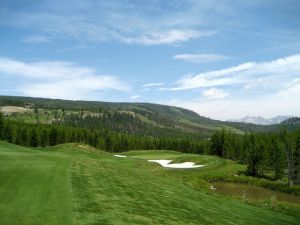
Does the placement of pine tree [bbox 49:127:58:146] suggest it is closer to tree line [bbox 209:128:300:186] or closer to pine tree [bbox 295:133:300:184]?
tree line [bbox 209:128:300:186]

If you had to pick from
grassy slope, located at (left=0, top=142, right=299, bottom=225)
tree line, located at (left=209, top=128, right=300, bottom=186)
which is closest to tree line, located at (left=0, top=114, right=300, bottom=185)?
tree line, located at (left=209, top=128, right=300, bottom=186)

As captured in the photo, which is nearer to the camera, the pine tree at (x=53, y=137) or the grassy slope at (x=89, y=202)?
the grassy slope at (x=89, y=202)

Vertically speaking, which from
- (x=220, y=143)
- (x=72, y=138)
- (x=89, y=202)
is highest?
(x=89, y=202)

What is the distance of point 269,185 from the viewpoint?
233 feet

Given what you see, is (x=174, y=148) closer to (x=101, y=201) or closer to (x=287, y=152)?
(x=287, y=152)

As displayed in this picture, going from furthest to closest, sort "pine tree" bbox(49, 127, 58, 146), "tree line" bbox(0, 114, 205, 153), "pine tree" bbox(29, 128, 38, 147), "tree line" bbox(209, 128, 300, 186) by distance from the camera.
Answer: "pine tree" bbox(49, 127, 58, 146)
"pine tree" bbox(29, 128, 38, 147)
"tree line" bbox(0, 114, 205, 153)
"tree line" bbox(209, 128, 300, 186)

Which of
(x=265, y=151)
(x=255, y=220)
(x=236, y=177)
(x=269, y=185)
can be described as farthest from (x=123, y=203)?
(x=265, y=151)

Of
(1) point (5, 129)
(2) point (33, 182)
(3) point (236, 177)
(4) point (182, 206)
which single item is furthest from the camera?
(1) point (5, 129)

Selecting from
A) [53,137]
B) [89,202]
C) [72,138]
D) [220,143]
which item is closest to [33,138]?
[53,137]

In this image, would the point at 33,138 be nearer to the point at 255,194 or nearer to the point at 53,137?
the point at 53,137

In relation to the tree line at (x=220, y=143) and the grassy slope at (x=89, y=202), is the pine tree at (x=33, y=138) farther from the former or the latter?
the grassy slope at (x=89, y=202)

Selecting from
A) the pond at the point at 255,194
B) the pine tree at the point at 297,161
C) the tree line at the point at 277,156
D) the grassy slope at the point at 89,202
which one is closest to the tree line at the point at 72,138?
the tree line at the point at 277,156

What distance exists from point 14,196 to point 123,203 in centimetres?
564

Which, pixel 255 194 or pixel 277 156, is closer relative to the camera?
pixel 255 194
